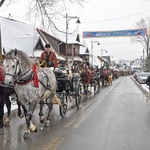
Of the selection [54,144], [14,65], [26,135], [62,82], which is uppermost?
[14,65]

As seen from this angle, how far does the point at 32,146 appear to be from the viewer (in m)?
5.91

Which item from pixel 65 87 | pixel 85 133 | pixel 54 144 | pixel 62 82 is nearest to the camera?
pixel 54 144

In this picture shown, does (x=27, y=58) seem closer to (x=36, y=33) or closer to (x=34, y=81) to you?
(x=34, y=81)

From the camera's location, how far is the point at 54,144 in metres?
6.12

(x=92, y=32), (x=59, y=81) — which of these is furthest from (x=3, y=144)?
(x=92, y=32)

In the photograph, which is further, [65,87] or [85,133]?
[65,87]

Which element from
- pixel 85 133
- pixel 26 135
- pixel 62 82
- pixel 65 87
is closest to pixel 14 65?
pixel 26 135

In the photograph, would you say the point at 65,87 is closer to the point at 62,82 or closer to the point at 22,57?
the point at 62,82

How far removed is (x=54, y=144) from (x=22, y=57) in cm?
211

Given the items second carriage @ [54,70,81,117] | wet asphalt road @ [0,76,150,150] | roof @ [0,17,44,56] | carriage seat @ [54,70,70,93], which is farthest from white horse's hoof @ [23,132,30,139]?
roof @ [0,17,44,56]

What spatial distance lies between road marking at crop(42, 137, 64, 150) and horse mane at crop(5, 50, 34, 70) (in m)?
1.81

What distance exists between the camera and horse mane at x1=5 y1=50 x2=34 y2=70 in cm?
617

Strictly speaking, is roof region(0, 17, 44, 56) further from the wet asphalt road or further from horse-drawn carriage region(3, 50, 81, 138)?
horse-drawn carriage region(3, 50, 81, 138)

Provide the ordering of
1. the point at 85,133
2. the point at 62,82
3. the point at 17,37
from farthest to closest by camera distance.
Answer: the point at 17,37 → the point at 62,82 → the point at 85,133
